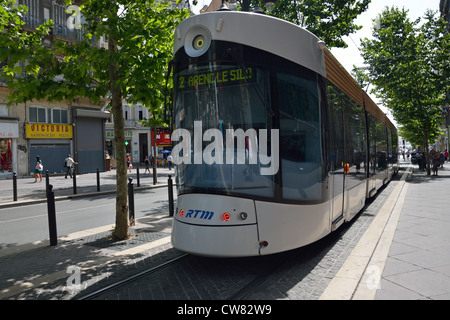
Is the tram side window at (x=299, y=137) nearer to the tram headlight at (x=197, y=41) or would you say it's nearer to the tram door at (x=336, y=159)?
the tram door at (x=336, y=159)

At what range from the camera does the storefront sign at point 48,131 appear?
2575 centimetres

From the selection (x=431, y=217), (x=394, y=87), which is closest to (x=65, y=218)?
(x=431, y=217)

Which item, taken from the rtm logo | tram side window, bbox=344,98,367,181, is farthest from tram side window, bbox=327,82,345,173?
the rtm logo

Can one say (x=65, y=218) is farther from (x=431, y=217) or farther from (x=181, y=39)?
(x=431, y=217)

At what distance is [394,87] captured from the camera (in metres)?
22.8

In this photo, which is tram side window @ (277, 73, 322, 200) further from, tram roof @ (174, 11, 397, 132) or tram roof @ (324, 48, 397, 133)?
tram roof @ (324, 48, 397, 133)

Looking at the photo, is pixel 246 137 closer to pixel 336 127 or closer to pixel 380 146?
pixel 336 127

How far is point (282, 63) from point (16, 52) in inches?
176

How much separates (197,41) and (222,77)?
0.63 metres

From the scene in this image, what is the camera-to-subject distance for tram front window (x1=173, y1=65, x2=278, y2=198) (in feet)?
13.9

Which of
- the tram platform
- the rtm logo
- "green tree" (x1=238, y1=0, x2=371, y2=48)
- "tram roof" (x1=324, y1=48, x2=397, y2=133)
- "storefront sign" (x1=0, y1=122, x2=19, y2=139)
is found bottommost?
the tram platform

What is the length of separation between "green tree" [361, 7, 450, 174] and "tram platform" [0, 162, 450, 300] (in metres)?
17.0

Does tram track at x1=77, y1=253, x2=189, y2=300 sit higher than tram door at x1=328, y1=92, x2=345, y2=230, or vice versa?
tram door at x1=328, y1=92, x2=345, y2=230
